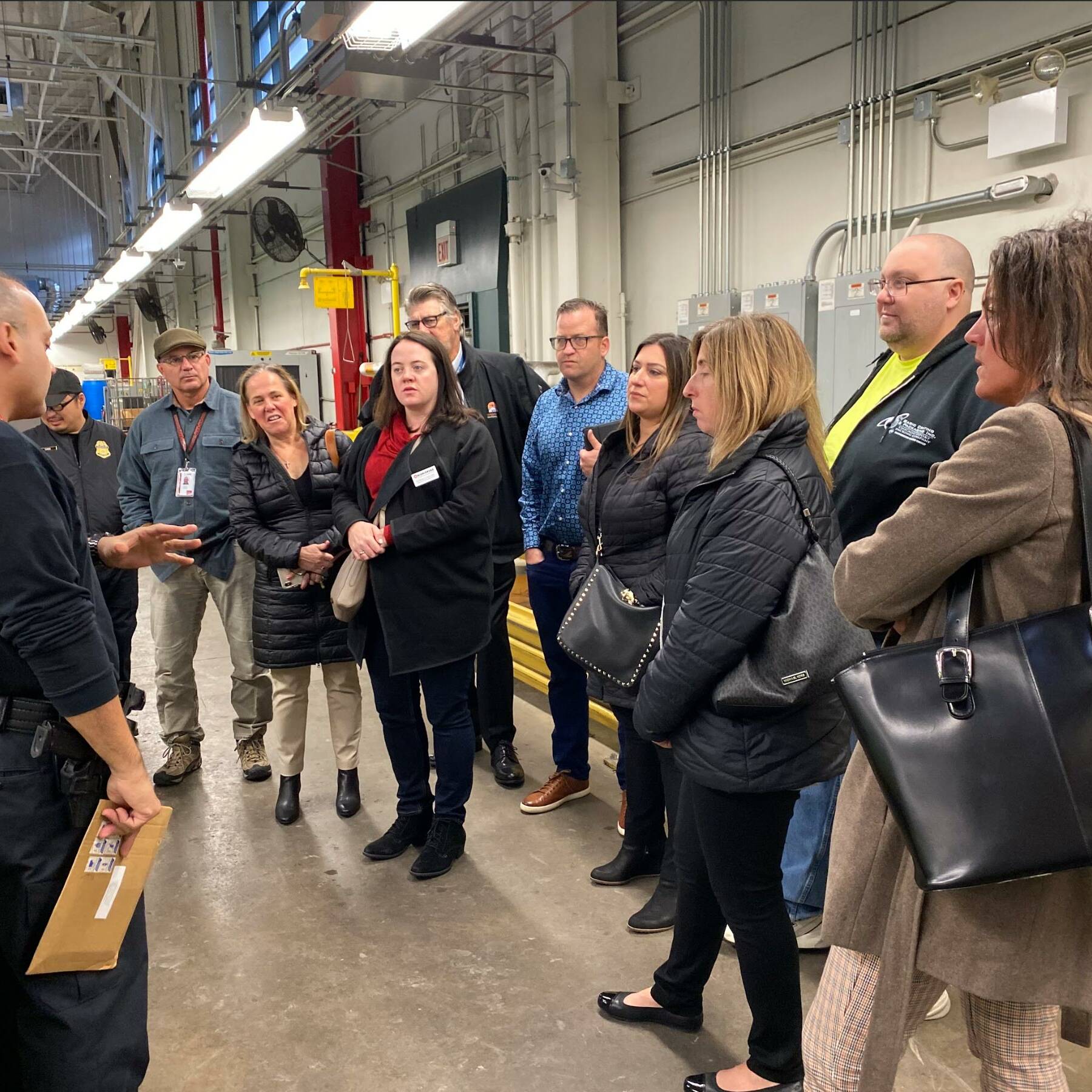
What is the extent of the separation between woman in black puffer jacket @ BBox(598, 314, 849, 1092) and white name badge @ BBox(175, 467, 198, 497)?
2151mm

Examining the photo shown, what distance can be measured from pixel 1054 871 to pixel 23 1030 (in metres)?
1.56

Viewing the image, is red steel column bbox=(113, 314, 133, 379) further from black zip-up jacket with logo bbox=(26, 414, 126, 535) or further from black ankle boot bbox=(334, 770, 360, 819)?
black ankle boot bbox=(334, 770, 360, 819)

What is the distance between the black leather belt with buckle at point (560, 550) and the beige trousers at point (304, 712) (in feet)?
2.50

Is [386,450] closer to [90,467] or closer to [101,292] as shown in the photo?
[90,467]

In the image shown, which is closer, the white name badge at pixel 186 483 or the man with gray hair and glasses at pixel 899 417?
the man with gray hair and glasses at pixel 899 417

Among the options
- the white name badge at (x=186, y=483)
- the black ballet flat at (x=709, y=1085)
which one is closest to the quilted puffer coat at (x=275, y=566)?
the white name badge at (x=186, y=483)

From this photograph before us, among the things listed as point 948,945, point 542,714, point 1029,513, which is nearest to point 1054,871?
point 948,945

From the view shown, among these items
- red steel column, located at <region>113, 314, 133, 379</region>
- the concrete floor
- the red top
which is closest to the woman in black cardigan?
the red top

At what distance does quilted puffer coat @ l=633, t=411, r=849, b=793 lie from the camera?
1.53m

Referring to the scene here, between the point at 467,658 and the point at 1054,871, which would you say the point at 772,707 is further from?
the point at 467,658

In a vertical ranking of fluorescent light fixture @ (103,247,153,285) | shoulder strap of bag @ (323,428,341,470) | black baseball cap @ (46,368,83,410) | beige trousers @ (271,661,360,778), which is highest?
fluorescent light fixture @ (103,247,153,285)

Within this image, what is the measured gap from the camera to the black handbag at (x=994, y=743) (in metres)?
1.02

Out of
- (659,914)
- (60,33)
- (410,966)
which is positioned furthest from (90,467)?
(60,33)

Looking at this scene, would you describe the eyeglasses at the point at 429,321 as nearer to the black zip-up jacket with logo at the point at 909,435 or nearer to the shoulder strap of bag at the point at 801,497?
the black zip-up jacket with logo at the point at 909,435
